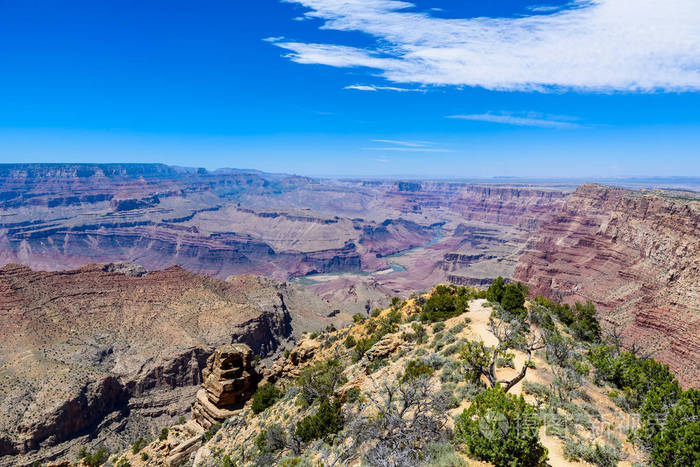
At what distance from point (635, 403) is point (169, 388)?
7568 centimetres

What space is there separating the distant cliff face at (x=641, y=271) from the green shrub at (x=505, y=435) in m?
48.7

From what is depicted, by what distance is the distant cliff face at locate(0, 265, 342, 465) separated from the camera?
53.8m

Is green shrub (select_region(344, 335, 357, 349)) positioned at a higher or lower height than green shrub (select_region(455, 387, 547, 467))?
lower

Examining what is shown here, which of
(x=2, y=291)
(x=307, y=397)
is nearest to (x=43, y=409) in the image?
(x=2, y=291)

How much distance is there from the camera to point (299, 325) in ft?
345

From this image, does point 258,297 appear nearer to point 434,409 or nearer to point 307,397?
point 307,397

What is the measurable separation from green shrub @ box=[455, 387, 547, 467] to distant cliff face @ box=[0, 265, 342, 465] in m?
65.7

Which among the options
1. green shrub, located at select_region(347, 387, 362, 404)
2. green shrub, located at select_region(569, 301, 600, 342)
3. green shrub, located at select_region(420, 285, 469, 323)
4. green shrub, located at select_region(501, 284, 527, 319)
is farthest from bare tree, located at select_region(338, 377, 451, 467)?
green shrub, located at select_region(569, 301, 600, 342)

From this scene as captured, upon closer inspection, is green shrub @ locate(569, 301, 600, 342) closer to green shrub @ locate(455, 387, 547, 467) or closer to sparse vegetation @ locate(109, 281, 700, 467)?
sparse vegetation @ locate(109, 281, 700, 467)

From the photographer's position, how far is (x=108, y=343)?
242ft

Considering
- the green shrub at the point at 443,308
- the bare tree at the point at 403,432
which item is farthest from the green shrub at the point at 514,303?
the bare tree at the point at 403,432

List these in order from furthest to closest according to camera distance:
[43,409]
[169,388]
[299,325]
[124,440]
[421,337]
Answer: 1. [299,325]
2. [169,388]
3. [124,440]
4. [43,409]
5. [421,337]

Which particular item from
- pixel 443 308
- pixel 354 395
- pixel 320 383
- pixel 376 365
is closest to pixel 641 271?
pixel 443 308

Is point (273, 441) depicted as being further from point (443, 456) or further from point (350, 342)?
point (350, 342)
